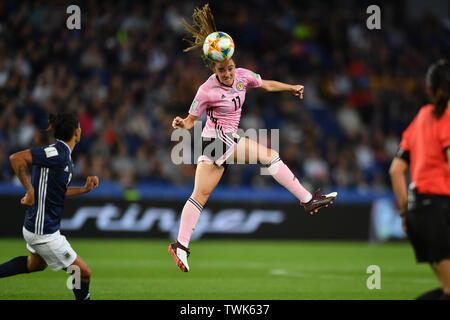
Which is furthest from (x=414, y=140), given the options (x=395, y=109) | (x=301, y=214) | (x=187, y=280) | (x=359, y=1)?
(x=359, y=1)

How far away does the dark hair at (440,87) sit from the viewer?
585 centimetres

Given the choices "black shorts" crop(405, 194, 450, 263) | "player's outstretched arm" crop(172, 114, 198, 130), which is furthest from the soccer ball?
"black shorts" crop(405, 194, 450, 263)

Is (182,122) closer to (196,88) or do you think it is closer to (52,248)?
(52,248)

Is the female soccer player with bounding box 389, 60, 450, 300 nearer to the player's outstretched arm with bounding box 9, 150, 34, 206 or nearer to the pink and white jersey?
the pink and white jersey

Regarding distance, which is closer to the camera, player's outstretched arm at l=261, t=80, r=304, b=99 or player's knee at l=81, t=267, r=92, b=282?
player's knee at l=81, t=267, r=92, b=282

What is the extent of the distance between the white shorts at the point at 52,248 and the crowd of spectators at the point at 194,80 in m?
9.91

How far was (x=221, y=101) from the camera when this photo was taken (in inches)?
337

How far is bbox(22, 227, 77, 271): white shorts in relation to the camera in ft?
24.0

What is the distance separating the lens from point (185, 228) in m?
8.73

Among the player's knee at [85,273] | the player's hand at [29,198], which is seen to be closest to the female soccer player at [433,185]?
Answer: the player's knee at [85,273]

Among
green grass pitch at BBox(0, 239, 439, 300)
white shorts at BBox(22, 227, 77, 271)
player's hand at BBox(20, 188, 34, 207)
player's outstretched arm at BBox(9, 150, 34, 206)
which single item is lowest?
green grass pitch at BBox(0, 239, 439, 300)

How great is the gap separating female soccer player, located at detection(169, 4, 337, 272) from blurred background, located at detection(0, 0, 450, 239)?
911 cm

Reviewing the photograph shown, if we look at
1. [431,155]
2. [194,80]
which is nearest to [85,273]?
[431,155]

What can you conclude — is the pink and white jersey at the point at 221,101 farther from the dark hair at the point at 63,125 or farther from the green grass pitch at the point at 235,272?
the green grass pitch at the point at 235,272
